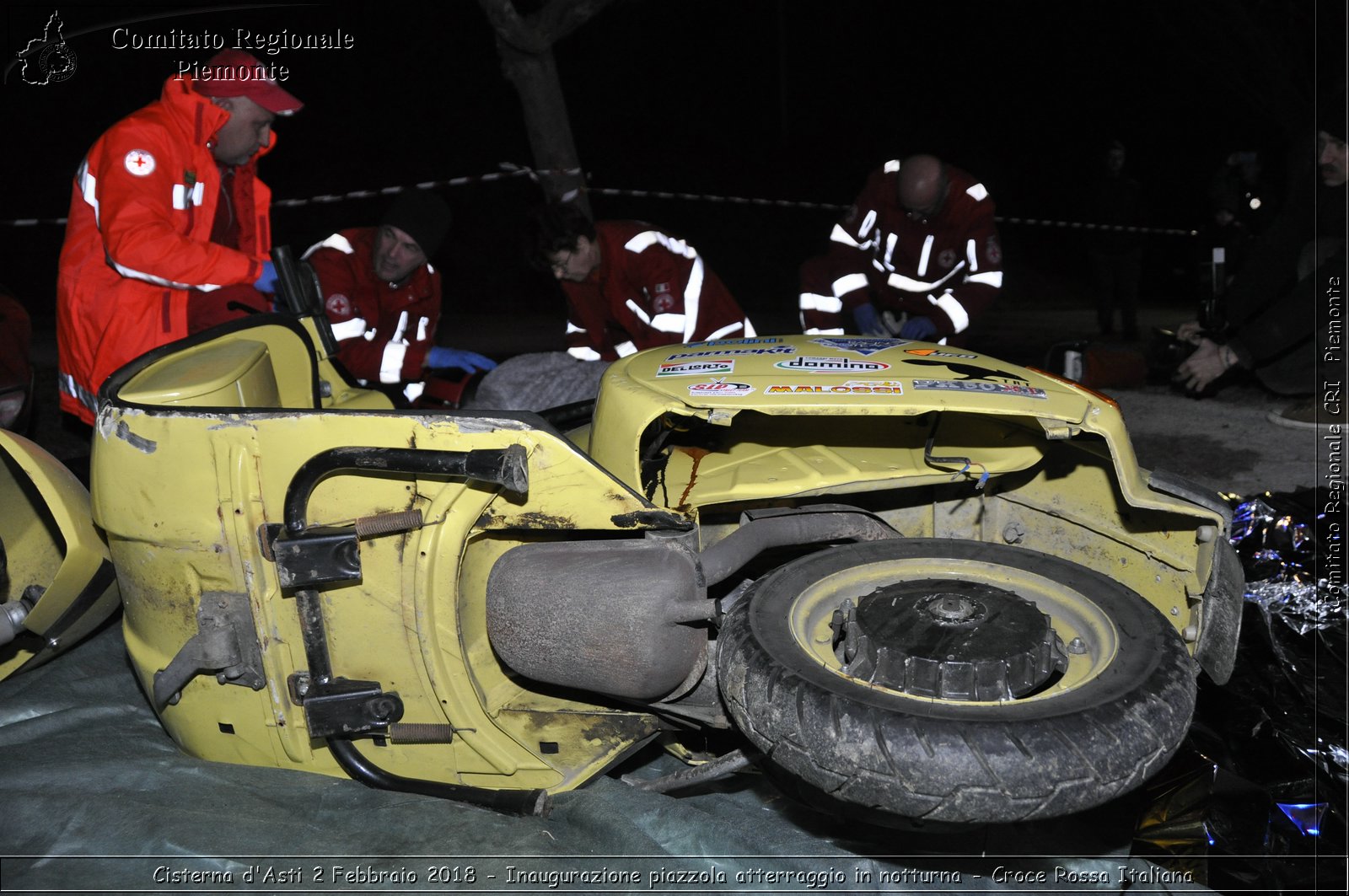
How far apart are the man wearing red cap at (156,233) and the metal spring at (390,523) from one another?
1.83 meters

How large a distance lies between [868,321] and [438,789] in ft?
11.4

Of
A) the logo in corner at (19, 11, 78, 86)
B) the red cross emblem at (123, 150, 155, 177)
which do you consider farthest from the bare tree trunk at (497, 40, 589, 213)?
the logo in corner at (19, 11, 78, 86)

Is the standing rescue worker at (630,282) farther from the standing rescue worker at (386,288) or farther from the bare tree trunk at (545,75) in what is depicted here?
the bare tree trunk at (545,75)

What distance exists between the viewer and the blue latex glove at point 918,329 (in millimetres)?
4902

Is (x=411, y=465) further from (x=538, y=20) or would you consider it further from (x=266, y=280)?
(x=538, y=20)

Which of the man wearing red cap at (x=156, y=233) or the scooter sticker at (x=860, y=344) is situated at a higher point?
the man wearing red cap at (x=156, y=233)

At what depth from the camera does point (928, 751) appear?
181cm

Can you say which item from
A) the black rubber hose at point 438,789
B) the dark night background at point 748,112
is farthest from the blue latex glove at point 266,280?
the dark night background at point 748,112

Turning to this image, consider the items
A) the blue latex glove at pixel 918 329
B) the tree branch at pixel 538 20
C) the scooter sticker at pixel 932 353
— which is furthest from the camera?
the tree branch at pixel 538 20

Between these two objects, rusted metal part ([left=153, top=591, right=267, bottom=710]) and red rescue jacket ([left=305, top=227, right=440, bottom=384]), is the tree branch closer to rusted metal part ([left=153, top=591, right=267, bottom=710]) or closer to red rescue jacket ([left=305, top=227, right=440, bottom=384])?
red rescue jacket ([left=305, top=227, right=440, bottom=384])

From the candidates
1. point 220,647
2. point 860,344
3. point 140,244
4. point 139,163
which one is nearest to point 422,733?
point 220,647

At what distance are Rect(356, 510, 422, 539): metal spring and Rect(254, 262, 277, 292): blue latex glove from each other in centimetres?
182

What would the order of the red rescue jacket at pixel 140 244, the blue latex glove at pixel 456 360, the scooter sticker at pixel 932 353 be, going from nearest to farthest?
the scooter sticker at pixel 932 353 < the red rescue jacket at pixel 140 244 < the blue latex glove at pixel 456 360

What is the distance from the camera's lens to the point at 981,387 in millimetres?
2164
